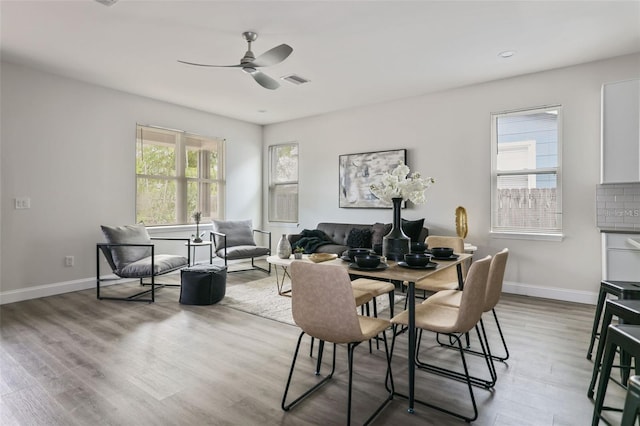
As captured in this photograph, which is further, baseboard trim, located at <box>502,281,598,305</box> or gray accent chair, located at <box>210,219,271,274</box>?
gray accent chair, located at <box>210,219,271,274</box>

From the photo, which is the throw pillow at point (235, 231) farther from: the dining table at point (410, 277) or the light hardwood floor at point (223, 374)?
the dining table at point (410, 277)

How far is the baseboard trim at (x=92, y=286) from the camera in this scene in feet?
13.2

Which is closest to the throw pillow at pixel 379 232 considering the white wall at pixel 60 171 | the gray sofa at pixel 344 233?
the gray sofa at pixel 344 233

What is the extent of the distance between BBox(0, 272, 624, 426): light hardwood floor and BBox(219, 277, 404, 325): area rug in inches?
6.7

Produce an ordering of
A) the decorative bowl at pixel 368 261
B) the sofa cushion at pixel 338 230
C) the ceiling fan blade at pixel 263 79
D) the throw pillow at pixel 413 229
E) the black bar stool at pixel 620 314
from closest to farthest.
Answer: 1. the black bar stool at pixel 620 314
2. the decorative bowl at pixel 368 261
3. the ceiling fan blade at pixel 263 79
4. the throw pillow at pixel 413 229
5. the sofa cushion at pixel 338 230

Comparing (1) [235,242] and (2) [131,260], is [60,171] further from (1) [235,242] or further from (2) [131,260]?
(1) [235,242]

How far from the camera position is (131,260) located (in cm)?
427

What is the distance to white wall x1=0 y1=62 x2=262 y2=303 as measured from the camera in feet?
13.3

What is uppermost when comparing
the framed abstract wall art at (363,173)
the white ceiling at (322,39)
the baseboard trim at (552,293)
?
the white ceiling at (322,39)

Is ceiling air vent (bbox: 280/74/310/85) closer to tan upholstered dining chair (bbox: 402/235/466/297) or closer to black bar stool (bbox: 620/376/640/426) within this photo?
tan upholstered dining chair (bbox: 402/235/466/297)

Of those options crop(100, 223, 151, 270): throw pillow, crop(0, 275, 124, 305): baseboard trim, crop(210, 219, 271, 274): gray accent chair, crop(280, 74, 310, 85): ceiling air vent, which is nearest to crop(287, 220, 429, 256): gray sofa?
crop(210, 219, 271, 274): gray accent chair

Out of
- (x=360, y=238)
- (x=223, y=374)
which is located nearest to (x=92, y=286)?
(x=223, y=374)

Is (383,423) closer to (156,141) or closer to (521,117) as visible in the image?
(521,117)

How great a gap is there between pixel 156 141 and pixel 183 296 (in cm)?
276
